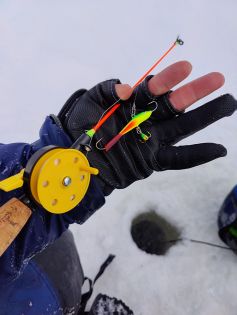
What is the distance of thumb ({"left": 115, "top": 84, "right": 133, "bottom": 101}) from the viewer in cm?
114

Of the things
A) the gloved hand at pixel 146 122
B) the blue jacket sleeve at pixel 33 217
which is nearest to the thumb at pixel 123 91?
the gloved hand at pixel 146 122

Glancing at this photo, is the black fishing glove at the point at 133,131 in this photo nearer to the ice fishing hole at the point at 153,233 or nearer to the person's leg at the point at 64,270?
the person's leg at the point at 64,270

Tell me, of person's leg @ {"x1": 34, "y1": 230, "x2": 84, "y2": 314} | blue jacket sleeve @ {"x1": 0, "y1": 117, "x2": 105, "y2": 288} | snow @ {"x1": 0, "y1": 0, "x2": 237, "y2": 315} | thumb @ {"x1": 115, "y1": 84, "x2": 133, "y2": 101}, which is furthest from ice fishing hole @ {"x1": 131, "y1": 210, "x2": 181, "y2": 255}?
thumb @ {"x1": 115, "y1": 84, "x2": 133, "y2": 101}

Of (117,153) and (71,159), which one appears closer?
(71,159)

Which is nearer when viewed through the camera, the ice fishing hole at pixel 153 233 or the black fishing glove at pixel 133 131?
the black fishing glove at pixel 133 131

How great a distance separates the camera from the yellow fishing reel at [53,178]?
2.54 feet

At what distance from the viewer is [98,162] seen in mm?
1146

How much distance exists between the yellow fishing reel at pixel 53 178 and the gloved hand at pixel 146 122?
287 millimetres

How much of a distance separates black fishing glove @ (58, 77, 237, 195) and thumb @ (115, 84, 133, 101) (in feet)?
0.05

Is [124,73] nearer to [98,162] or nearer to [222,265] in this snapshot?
[98,162]

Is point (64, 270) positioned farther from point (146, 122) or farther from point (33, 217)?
point (146, 122)

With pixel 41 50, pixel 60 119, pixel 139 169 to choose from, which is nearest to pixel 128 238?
pixel 139 169

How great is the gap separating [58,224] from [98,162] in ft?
0.84

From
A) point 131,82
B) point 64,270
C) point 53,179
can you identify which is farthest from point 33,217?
point 131,82
